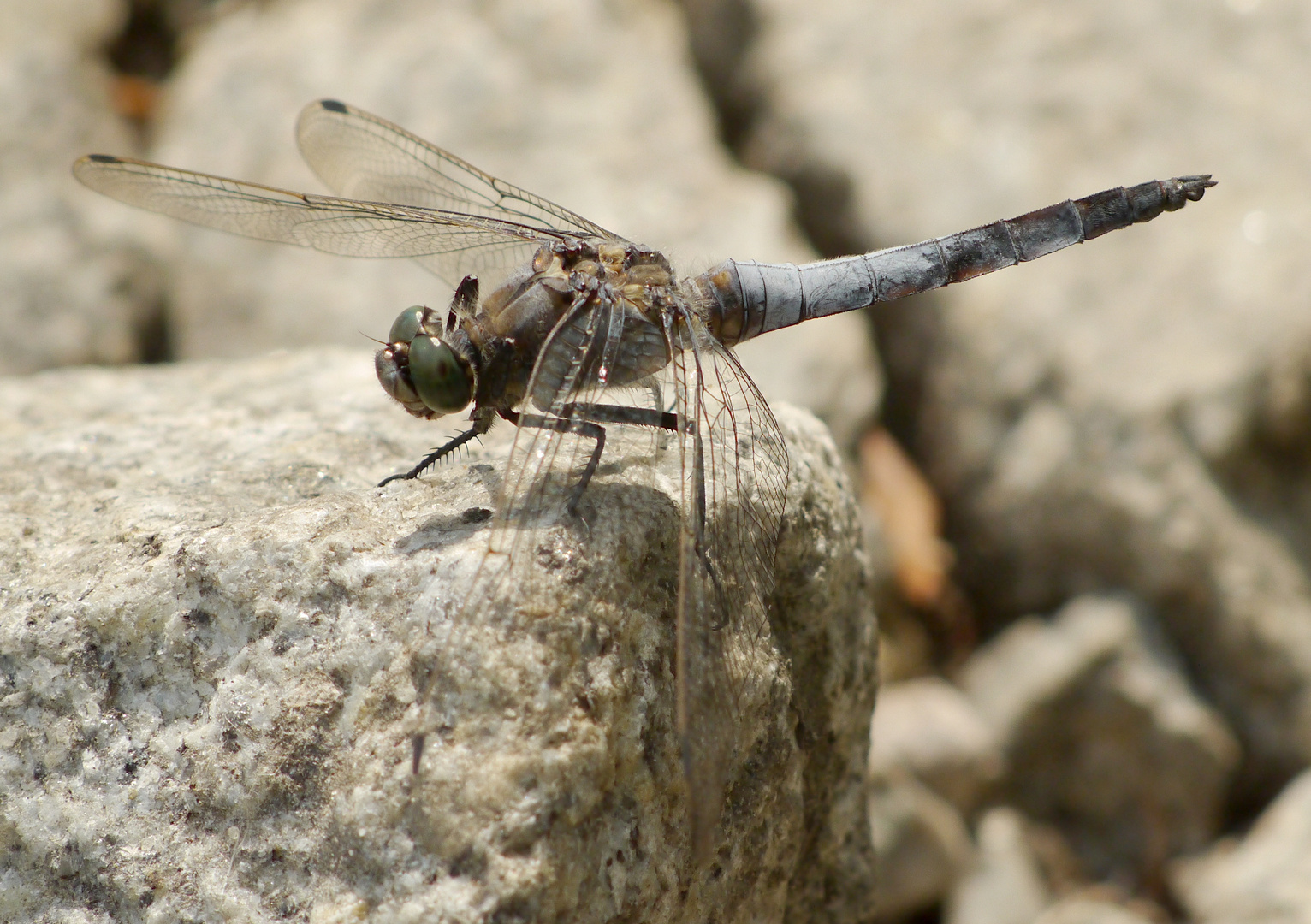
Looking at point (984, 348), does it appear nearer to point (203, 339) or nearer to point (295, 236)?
point (295, 236)

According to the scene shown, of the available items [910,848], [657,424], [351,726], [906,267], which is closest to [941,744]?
[910,848]

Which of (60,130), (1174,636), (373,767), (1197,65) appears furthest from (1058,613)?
(60,130)

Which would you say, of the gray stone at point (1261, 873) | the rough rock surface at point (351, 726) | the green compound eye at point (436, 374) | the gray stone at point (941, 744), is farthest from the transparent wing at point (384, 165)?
the gray stone at point (1261, 873)

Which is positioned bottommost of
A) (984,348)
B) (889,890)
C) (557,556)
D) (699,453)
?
(889,890)

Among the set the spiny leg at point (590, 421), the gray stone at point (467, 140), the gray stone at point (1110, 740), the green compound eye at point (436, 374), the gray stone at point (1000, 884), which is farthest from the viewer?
the gray stone at point (467, 140)

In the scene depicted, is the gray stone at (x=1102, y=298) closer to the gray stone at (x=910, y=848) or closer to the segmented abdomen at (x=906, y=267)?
the gray stone at (x=910, y=848)

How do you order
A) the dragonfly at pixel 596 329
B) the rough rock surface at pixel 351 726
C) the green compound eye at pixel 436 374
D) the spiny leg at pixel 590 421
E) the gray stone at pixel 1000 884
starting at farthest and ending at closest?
the gray stone at pixel 1000 884 → the green compound eye at pixel 436 374 → the spiny leg at pixel 590 421 → the dragonfly at pixel 596 329 → the rough rock surface at pixel 351 726

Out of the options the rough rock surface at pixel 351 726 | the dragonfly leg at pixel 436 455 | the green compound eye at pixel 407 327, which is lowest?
the rough rock surface at pixel 351 726
